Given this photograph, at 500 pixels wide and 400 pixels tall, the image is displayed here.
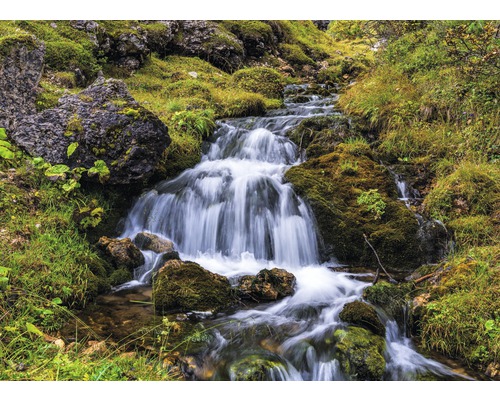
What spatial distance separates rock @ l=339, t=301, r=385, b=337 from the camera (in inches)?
127

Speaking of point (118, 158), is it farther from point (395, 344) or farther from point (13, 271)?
point (395, 344)

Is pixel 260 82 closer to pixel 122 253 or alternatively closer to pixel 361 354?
pixel 122 253

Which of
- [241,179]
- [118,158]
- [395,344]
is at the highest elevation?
[118,158]

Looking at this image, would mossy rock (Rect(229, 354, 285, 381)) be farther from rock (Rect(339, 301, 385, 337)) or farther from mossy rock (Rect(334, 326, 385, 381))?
rock (Rect(339, 301, 385, 337))

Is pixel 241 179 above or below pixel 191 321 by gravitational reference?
above

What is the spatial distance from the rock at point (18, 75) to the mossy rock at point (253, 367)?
164 inches

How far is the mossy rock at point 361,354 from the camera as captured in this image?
2781 mm

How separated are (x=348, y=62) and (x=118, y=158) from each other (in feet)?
32.0

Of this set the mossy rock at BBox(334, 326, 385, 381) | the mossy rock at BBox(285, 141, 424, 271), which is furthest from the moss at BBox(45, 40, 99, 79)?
the mossy rock at BBox(334, 326, 385, 381)

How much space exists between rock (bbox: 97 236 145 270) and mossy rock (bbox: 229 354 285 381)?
199 centimetres

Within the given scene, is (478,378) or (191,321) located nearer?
(478,378)

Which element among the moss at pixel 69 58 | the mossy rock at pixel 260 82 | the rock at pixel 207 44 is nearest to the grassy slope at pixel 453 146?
the mossy rock at pixel 260 82
